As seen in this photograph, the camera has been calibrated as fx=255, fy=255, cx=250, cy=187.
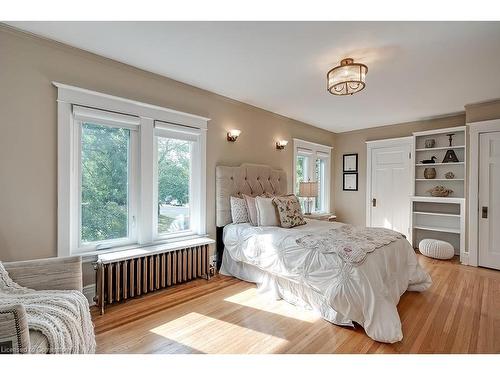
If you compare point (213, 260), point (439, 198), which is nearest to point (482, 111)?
point (439, 198)

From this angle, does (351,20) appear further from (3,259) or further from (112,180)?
(3,259)

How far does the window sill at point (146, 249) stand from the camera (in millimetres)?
2438

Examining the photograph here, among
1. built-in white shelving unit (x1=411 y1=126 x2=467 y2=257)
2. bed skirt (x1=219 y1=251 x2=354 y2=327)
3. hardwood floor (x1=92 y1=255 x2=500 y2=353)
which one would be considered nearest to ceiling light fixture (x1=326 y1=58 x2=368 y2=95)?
bed skirt (x1=219 y1=251 x2=354 y2=327)

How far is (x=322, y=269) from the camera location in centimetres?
223

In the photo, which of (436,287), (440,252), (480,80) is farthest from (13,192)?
(440,252)

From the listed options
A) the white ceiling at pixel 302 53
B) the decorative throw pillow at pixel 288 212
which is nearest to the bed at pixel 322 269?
the decorative throw pillow at pixel 288 212

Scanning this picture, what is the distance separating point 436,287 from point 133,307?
3.39 m

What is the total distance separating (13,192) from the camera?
2.06m

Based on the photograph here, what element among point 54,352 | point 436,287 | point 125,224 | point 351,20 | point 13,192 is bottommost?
point 436,287

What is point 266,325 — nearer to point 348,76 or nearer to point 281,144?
point 348,76

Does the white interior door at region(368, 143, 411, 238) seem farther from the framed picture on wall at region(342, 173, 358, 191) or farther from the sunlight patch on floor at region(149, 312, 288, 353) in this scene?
the sunlight patch on floor at region(149, 312, 288, 353)

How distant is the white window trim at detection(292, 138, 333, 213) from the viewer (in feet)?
15.8

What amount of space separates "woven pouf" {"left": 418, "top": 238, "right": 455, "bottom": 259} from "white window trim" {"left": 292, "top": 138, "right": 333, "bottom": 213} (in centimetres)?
202

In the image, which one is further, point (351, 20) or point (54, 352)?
point (351, 20)
